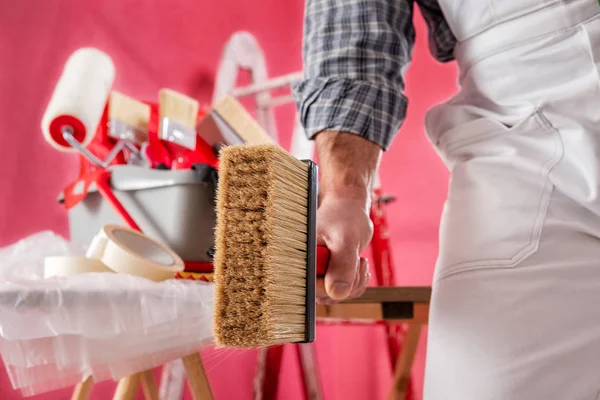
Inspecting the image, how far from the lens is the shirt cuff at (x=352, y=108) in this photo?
70 centimetres

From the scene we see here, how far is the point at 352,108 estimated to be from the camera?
700mm

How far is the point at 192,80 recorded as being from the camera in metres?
1.59

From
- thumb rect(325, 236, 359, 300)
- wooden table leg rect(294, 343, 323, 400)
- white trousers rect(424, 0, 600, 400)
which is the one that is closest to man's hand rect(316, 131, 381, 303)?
thumb rect(325, 236, 359, 300)

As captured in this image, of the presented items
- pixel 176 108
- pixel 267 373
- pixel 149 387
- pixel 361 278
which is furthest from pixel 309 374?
pixel 361 278

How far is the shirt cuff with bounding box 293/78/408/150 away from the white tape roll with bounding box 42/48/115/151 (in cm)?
32

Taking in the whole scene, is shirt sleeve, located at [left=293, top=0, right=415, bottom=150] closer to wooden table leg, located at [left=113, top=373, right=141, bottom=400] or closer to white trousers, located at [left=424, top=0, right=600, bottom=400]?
white trousers, located at [left=424, top=0, right=600, bottom=400]

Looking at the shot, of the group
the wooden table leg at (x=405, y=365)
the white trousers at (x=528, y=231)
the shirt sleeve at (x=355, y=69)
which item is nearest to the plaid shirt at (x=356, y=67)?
the shirt sleeve at (x=355, y=69)

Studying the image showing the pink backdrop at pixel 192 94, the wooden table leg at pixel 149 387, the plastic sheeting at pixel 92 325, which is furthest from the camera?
the pink backdrop at pixel 192 94

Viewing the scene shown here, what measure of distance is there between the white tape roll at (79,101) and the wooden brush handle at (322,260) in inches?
17.8

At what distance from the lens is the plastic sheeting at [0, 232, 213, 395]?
529mm

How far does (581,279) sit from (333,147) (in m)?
0.31

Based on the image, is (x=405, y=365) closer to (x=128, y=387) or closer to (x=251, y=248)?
(x=128, y=387)

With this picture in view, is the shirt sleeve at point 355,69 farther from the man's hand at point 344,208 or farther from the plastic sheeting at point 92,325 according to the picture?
the plastic sheeting at point 92,325

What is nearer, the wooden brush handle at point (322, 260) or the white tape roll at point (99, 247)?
the wooden brush handle at point (322, 260)
